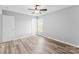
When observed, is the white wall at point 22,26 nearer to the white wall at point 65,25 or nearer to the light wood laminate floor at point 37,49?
the light wood laminate floor at point 37,49

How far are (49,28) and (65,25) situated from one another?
2.65 meters

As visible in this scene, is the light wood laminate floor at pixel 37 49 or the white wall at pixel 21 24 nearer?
the light wood laminate floor at pixel 37 49

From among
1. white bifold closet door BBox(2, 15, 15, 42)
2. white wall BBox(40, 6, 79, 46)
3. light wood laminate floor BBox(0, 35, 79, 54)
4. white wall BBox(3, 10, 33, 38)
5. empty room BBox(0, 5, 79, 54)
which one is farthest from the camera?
white wall BBox(3, 10, 33, 38)

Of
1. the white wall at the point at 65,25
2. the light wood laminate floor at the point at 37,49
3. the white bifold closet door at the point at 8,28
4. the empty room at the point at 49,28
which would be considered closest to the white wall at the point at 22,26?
the empty room at the point at 49,28

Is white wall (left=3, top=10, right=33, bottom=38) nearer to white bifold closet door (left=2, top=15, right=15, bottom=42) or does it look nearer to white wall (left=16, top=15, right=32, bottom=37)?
white wall (left=16, top=15, right=32, bottom=37)

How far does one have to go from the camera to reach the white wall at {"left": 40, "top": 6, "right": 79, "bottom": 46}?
19.0 feet

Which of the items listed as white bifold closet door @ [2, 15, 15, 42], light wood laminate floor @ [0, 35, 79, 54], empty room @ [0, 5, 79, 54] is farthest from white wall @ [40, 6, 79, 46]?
white bifold closet door @ [2, 15, 15, 42]

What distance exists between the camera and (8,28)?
6898mm

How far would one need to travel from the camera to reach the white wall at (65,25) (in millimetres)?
5788

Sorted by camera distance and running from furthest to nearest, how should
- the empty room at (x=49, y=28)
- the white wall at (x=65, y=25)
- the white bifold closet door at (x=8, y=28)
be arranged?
1. the white bifold closet door at (x=8, y=28)
2. the white wall at (x=65, y=25)
3. the empty room at (x=49, y=28)

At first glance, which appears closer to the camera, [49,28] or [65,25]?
[65,25]

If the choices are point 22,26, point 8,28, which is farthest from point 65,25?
point 8,28

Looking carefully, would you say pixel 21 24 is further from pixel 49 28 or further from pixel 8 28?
pixel 49 28
